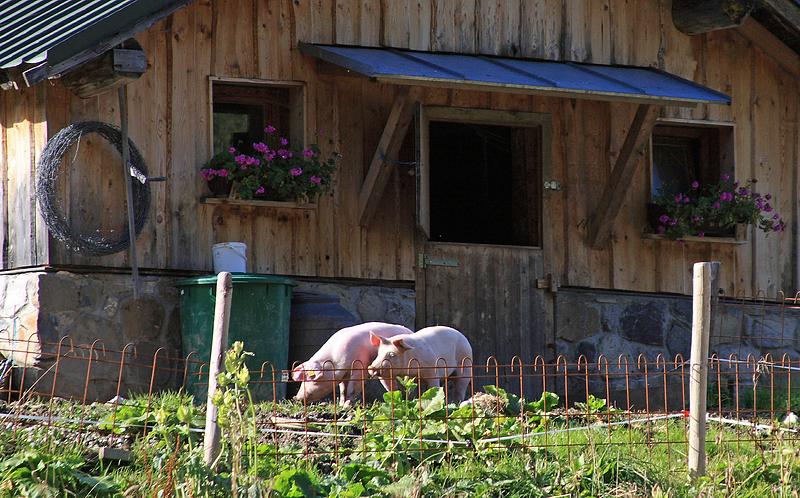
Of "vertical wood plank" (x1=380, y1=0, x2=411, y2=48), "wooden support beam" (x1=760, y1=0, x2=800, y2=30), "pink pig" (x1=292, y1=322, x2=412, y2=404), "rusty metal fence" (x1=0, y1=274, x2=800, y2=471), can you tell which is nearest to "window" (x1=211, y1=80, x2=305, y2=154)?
"vertical wood plank" (x1=380, y1=0, x2=411, y2=48)

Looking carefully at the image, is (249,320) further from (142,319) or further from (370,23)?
(370,23)

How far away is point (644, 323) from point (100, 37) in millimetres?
5384

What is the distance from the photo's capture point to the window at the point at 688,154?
12.3m

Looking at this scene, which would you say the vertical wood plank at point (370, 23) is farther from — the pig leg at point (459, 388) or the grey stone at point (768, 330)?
the grey stone at point (768, 330)

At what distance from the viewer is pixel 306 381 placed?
863cm

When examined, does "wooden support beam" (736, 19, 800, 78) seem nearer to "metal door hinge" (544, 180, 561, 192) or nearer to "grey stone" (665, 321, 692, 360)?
"metal door hinge" (544, 180, 561, 192)

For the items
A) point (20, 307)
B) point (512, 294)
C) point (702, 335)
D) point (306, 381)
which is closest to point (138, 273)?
point (20, 307)

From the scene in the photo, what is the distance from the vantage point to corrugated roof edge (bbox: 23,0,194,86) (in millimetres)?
8625

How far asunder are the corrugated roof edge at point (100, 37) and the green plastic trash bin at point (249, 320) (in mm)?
1764

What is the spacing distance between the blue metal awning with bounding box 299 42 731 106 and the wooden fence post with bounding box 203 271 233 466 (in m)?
3.21

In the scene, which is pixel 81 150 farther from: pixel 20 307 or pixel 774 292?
pixel 774 292

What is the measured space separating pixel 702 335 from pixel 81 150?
4.86m

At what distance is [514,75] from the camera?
10.5 meters

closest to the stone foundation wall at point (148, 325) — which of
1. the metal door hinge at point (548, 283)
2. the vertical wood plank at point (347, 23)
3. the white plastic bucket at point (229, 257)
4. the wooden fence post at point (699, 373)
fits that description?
the metal door hinge at point (548, 283)
